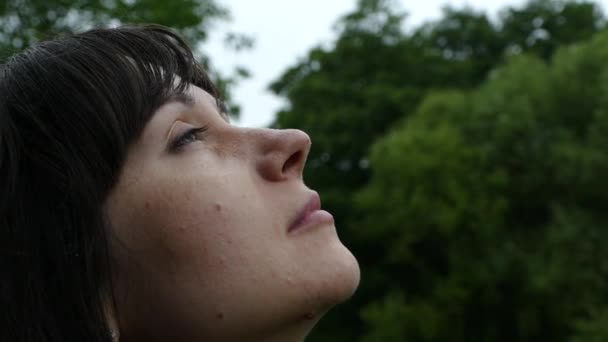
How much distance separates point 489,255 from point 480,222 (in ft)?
2.98

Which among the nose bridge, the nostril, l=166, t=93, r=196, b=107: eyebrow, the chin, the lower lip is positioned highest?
l=166, t=93, r=196, b=107: eyebrow

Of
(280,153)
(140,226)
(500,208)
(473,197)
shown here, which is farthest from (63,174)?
(473,197)

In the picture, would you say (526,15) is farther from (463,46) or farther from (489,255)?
(489,255)

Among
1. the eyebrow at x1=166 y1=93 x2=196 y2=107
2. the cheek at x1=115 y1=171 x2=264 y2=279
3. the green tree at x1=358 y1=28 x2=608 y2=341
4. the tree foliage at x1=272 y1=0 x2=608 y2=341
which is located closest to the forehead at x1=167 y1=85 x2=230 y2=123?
Answer: the eyebrow at x1=166 y1=93 x2=196 y2=107

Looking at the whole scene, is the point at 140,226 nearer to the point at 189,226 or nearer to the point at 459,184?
the point at 189,226

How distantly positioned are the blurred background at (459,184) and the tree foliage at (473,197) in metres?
0.04

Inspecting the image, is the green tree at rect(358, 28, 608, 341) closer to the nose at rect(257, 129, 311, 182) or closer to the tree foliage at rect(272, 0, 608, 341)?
the tree foliage at rect(272, 0, 608, 341)

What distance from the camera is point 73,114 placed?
1951mm

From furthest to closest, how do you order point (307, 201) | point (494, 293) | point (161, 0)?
point (494, 293), point (161, 0), point (307, 201)

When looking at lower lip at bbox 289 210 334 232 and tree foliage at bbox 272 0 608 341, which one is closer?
lower lip at bbox 289 210 334 232

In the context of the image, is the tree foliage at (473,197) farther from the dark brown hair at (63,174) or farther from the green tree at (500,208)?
the dark brown hair at (63,174)

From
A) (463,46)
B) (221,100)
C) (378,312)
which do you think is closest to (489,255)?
(378,312)

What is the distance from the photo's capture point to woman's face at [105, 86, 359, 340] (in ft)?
6.06

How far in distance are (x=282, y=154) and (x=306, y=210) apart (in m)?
0.14
